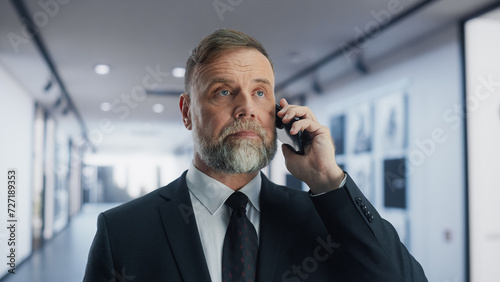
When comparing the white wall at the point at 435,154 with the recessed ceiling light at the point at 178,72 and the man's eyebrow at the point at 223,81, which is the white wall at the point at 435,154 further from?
the man's eyebrow at the point at 223,81

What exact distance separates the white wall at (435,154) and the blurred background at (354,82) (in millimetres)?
14

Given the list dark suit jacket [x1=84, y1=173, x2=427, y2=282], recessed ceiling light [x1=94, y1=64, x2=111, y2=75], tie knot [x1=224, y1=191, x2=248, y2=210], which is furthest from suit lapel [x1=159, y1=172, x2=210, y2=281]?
recessed ceiling light [x1=94, y1=64, x2=111, y2=75]

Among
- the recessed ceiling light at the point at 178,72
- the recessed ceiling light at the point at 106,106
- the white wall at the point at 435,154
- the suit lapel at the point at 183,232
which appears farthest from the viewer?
the recessed ceiling light at the point at 106,106

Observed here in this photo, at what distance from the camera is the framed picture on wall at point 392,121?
16.1 feet

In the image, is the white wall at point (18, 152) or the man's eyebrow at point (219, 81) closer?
the man's eyebrow at point (219, 81)

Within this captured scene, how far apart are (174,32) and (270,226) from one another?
380cm

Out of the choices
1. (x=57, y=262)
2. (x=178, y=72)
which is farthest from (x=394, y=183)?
(x=57, y=262)

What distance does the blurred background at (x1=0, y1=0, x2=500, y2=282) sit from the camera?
13.1ft

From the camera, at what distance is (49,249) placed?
8492 millimetres

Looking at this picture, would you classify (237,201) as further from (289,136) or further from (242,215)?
(289,136)

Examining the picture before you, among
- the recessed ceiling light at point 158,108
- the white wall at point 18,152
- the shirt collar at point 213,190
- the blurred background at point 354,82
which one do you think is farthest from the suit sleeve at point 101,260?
the recessed ceiling light at point 158,108

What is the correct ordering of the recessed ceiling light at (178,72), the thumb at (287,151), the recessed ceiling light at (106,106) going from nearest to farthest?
the thumb at (287,151) < the recessed ceiling light at (178,72) < the recessed ceiling light at (106,106)

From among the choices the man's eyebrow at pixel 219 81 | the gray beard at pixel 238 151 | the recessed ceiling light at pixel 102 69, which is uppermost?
the recessed ceiling light at pixel 102 69

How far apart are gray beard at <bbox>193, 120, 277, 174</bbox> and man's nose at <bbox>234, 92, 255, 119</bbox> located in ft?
0.06
